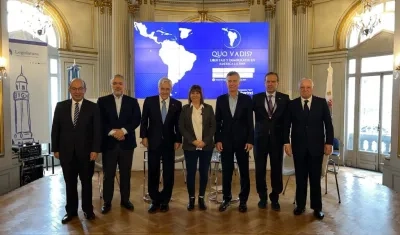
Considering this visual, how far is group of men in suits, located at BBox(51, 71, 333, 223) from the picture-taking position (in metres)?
3.31

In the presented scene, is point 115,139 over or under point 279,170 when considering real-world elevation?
over

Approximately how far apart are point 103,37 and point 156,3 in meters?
1.72

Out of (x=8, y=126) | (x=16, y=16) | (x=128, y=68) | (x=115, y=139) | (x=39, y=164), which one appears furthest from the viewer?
(x=128, y=68)

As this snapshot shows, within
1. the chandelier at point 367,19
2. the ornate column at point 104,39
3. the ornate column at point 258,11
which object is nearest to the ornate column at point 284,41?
the ornate column at point 258,11

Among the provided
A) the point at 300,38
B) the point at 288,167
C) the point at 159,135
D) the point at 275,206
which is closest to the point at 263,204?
the point at 275,206

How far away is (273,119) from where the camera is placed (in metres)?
3.45

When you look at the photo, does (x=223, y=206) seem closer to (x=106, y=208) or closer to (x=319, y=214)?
(x=319, y=214)

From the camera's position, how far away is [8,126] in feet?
16.3

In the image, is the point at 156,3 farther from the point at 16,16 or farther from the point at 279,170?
the point at 279,170

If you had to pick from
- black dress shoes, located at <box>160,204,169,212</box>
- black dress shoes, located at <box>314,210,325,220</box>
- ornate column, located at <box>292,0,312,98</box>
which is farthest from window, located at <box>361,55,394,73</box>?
black dress shoes, located at <box>160,204,169,212</box>

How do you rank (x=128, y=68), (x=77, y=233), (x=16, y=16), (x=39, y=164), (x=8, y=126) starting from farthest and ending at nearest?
(x=128, y=68) < (x=16, y=16) < (x=39, y=164) < (x=8, y=126) < (x=77, y=233)

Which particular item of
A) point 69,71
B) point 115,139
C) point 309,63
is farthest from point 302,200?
point 69,71

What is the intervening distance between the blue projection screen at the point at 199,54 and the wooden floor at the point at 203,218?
3104mm

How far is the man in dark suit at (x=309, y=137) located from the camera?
3.31m
